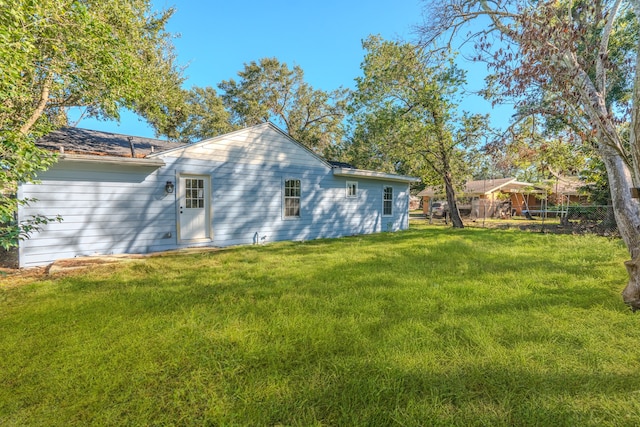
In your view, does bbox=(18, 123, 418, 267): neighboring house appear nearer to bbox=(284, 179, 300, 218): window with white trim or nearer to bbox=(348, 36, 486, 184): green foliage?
bbox=(284, 179, 300, 218): window with white trim

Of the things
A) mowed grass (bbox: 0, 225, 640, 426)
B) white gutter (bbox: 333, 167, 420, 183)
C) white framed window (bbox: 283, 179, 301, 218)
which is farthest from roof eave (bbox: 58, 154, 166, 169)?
white gutter (bbox: 333, 167, 420, 183)

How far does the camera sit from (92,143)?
6.98 m

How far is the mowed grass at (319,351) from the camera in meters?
1.73

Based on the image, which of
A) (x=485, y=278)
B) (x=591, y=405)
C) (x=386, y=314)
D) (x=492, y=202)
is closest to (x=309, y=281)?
(x=386, y=314)

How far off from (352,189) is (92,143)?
318 inches

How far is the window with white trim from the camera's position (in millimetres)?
9062

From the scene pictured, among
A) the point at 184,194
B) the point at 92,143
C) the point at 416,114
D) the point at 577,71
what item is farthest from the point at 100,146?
the point at 416,114

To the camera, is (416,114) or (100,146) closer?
(100,146)

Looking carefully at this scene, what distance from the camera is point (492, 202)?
21.4 metres

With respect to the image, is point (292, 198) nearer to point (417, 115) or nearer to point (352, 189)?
point (352, 189)

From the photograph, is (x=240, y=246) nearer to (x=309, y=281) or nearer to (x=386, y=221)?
(x=309, y=281)

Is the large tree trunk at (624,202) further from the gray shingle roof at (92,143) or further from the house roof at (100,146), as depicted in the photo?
the gray shingle roof at (92,143)

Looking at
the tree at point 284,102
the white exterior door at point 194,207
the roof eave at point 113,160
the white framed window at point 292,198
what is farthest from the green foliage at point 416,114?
the tree at point 284,102

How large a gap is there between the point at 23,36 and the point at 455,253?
859cm
